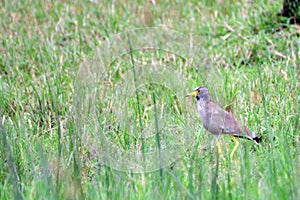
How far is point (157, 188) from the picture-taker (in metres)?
3.52

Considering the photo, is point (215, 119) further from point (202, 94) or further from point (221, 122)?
point (202, 94)

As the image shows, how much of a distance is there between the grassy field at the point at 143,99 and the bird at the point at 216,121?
0.32ft

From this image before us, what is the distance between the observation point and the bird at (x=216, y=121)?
14.0 feet

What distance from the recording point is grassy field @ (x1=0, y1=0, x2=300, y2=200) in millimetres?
3527

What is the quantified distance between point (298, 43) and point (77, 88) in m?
2.56

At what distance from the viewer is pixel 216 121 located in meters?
4.29

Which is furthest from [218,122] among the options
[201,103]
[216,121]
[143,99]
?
[143,99]

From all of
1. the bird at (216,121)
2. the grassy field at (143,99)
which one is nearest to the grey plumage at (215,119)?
the bird at (216,121)

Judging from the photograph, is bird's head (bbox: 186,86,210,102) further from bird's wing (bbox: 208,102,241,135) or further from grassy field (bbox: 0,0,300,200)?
grassy field (bbox: 0,0,300,200)

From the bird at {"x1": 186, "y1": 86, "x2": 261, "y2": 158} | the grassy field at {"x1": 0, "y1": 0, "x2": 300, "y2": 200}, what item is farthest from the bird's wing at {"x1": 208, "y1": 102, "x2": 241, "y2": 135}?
the grassy field at {"x1": 0, "y1": 0, "x2": 300, "y2": 200}

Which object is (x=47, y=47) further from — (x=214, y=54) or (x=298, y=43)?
(x=298, y=43)

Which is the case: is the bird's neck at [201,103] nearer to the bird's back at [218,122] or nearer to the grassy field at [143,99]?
the bird's back at [218,122]

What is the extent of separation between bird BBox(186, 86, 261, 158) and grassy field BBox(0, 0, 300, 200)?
10 centimetres

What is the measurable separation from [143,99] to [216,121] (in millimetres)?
1539
